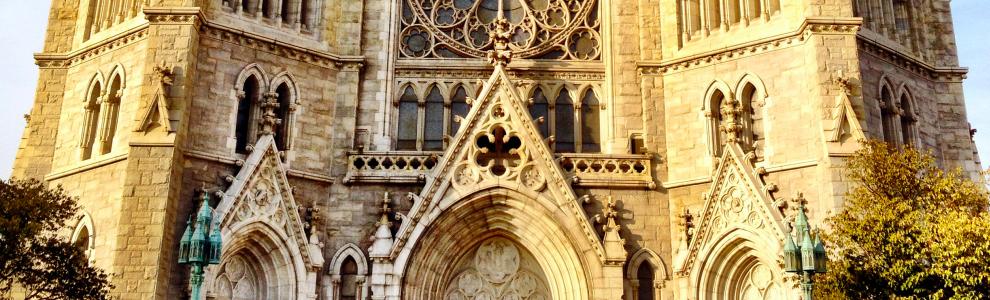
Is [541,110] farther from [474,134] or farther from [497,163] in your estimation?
[474,134]

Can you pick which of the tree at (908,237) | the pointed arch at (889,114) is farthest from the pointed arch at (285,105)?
the pointed arch at (889,114)

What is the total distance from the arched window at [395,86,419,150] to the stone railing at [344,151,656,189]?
791 mm

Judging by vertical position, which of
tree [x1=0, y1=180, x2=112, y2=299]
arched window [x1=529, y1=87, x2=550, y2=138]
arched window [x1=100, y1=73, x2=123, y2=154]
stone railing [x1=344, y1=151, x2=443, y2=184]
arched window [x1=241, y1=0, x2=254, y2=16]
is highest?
arched window [x1=241, y1=0, x2=254, y2=16]

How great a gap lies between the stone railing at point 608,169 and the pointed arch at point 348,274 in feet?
13.4

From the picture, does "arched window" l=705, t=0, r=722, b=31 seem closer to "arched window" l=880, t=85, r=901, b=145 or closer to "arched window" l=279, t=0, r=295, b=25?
"arched window" l=880, t=85, r=901, b=145

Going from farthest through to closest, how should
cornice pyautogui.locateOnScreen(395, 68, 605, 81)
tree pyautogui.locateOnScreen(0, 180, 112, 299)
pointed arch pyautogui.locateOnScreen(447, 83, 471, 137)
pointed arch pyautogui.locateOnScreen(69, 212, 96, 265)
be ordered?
cornice pyautogui.locateOnScreen(395, 68, 605, 81), pointed arch pyautogui.locateOnScreen(447, 83, 471, 137), pointed arch pyautogui.locateOnScreen(69, 212, 96, 265), tree pyautogui.locateOnScreen(0, 180, 112, 299)

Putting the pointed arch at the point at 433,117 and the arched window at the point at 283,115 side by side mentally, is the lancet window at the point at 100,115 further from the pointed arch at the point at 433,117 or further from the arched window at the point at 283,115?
the pointed arch at the point at 433,117

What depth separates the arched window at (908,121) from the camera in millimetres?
19719

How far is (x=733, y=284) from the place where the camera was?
1850 cm

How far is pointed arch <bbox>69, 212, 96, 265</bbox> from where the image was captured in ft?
57.6

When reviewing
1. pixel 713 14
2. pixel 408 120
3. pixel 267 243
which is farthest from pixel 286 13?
pixel 713 14

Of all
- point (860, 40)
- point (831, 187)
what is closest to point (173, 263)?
point (831, 187)

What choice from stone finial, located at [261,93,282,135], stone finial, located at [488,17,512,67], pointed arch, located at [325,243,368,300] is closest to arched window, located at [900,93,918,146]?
stone finial, located at [488,17,512,67]

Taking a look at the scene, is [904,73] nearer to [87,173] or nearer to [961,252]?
[961,252]
